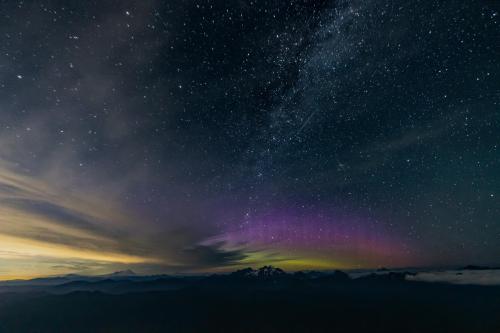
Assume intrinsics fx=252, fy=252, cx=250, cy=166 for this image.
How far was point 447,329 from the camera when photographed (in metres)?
194

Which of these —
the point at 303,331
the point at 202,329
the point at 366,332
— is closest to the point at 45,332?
the point at 202,329

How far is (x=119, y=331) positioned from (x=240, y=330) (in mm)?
88523

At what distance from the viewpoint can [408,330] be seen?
18425 centimetres

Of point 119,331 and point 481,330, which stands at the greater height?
point 119,331

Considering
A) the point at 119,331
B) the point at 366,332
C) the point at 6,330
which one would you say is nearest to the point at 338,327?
the point at 366,332

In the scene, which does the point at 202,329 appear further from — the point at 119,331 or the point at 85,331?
the point at 85,331

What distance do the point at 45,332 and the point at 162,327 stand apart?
81.2 meters

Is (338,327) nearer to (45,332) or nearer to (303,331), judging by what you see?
(303,331)

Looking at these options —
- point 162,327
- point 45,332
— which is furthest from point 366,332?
point 45,332

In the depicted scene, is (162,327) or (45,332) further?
(162,327)

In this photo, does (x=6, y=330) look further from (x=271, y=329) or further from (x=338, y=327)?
(x=338, y=327)

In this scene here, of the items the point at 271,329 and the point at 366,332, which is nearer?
the point at 366,332

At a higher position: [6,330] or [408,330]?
[6,330]

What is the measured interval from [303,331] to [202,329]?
→ 76.6 meters
